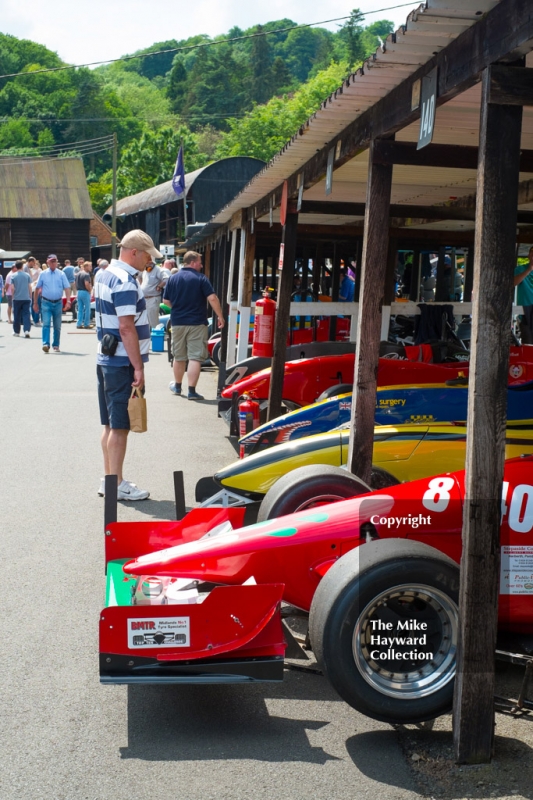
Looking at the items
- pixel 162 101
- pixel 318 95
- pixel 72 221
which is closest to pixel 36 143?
pixel 162 101

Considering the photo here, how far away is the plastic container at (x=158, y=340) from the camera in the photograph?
20453mm

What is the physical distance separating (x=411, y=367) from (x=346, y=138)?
3.04 metres

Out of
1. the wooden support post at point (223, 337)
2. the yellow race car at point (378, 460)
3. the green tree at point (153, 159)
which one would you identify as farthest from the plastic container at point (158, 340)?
the green tree at point (153, 159)

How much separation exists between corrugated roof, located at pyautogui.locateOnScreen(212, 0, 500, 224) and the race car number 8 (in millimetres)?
2007

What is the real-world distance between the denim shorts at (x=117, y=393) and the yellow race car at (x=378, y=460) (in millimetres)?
940

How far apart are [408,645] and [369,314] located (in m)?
2.69

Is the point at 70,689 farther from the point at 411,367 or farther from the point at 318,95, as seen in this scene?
the point at 318,95

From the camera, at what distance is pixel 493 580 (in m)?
3.61

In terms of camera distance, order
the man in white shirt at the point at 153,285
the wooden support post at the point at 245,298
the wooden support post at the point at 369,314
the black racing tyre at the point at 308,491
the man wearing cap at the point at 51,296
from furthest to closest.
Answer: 1. the man wearing cap at the point at 51,296
2. the man in white shirt at the point at 153,285
3. the wooden support post at the point at 245,298
4. the wooden support post at the point at 369,314
5. the black racing tyre at the point at 308,491

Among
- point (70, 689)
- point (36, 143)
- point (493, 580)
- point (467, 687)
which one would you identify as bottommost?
point (70, 689)

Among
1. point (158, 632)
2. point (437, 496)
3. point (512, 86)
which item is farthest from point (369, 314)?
point (158, 632)

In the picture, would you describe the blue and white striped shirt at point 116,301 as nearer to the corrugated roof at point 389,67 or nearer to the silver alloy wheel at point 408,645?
the corrugated roof at point 389,67

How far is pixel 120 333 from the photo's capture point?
270 inches

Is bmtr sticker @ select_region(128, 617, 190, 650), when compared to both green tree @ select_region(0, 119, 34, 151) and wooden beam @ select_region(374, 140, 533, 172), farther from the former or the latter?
green tree @ select_region(0, 119, 34, 151)
